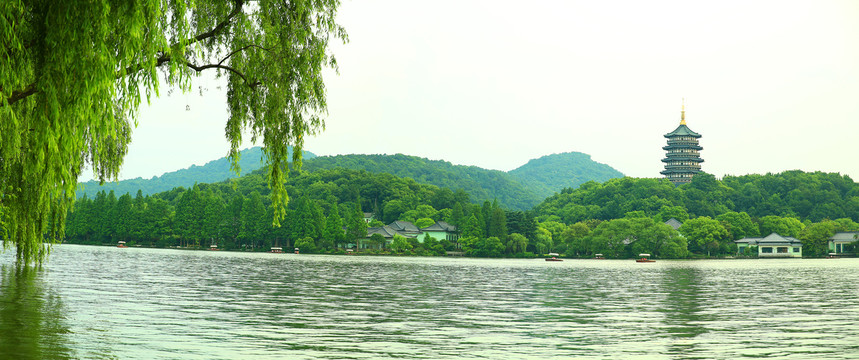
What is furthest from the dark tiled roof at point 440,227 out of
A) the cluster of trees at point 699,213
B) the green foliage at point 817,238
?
the green foliage at point 817,238

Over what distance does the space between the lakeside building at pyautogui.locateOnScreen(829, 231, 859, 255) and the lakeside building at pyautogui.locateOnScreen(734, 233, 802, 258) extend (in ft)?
16.7

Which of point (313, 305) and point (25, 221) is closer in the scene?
point (25, 221)

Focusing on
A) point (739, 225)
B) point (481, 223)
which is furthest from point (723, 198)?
point (481, 223)

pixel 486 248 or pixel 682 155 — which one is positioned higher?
pixel 682 155

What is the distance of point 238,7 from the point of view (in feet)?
46.5

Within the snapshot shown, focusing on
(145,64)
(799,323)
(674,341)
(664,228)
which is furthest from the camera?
(664,228)

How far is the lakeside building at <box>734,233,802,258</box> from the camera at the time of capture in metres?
122

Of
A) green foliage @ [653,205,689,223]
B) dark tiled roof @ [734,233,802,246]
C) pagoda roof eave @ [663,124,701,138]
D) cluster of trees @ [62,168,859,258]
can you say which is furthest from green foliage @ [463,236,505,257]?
pagoda roof eave @ [663,124,701,138]

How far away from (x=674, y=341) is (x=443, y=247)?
320 feet

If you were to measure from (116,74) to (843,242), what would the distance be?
433 feet

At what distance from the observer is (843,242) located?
120 metres

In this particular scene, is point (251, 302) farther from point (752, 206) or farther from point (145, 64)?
point (752, 206)

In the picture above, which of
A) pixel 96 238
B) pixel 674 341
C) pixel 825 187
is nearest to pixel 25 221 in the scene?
pixel 674 341

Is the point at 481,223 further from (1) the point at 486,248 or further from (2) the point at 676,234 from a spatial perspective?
(2) the point at 676,234
